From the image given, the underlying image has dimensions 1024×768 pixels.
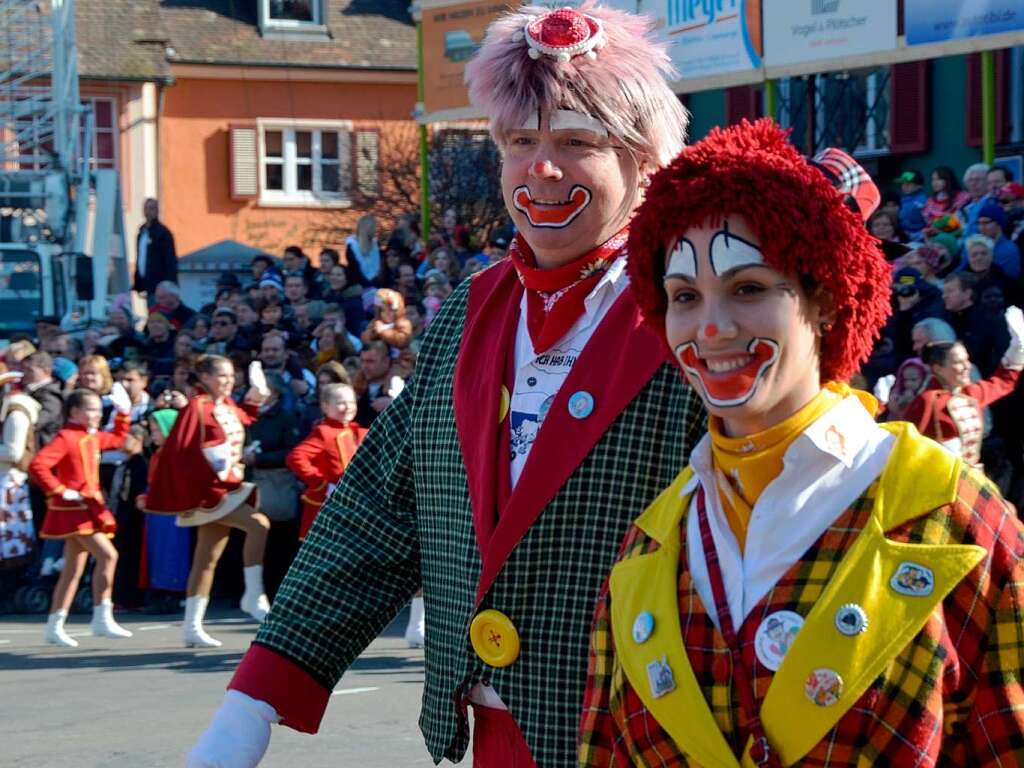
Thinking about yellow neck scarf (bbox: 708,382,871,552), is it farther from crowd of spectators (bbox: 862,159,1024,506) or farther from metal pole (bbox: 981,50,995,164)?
metal pole (bbox: 981,50,995,164)

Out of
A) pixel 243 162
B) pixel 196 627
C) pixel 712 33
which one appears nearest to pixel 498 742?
pixel 196 627

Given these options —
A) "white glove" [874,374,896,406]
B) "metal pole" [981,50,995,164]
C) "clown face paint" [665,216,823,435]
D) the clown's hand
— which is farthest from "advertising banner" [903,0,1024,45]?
"clown face paint" [665,216,823,435]

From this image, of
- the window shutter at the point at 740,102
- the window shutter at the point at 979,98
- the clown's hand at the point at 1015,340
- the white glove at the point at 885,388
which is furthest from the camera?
the window shutter at the point at 740,102

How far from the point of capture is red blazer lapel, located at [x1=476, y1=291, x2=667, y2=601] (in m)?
2.93

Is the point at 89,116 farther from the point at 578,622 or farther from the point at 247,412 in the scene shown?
the point at 578,622

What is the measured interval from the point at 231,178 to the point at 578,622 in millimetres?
31186

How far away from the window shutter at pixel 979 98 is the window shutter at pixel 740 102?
10.8 ft

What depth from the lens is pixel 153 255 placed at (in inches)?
737

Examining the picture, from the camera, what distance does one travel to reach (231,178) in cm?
3331

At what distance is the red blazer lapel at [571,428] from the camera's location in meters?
2.93

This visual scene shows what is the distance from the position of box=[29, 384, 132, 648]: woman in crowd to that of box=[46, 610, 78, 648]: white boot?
32 mm

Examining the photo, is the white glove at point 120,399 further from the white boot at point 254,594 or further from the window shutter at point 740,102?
the window shutter at point 740,102

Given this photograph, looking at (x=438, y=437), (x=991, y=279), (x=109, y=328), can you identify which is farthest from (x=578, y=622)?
(x=109, y=328)

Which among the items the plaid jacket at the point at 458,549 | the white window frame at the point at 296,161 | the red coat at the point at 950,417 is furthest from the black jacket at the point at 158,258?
the plaid jacket at the point at 458,549
